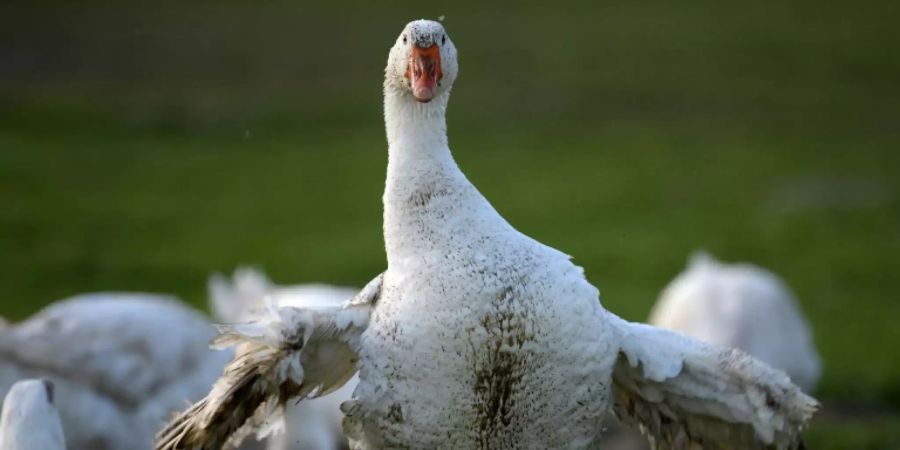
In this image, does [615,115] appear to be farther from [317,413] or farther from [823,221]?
[317,413]

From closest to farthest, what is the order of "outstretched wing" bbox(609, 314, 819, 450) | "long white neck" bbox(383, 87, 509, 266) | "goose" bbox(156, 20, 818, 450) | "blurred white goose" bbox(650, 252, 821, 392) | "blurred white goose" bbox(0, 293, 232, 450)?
"goose" bbox(156, 20, 818, 450)
"long white neck" bbox(383, 87, 509, 266)
"outstretched wing" bbox(609, 314, 819, 450)
"blurred white goose" bbox(0, 293, 232, 450)
"blurred white goose" bbox(650, 252, 821, 392)

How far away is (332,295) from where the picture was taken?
989 cm

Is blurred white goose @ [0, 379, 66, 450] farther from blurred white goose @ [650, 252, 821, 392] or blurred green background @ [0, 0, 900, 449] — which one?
blurred green background @ [0, 0, 900, 449]

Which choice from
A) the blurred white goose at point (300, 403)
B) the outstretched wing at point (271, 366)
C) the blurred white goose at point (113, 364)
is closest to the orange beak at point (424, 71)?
the outstretched wing at point (271, 366)

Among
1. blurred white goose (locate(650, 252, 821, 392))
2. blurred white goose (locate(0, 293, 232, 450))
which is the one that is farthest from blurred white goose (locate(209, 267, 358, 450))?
blurred white goose (locate(650, 252, 821, 392))

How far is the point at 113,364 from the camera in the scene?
24.5 feet

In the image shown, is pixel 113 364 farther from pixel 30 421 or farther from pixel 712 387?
pixel 712 387

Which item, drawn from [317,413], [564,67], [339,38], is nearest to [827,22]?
[564,67]

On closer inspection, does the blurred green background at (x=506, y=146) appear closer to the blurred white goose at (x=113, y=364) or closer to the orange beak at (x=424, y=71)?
the blurred white goose at (x=113, y=364)

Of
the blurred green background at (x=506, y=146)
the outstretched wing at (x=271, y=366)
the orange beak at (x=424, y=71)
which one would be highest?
the orange beak at (x=424, y=71)

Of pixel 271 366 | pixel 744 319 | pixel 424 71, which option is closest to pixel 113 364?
pixel 271 366

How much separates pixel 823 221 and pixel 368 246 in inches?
199

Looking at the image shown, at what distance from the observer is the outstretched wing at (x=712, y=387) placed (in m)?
5.42

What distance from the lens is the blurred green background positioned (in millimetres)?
14828
